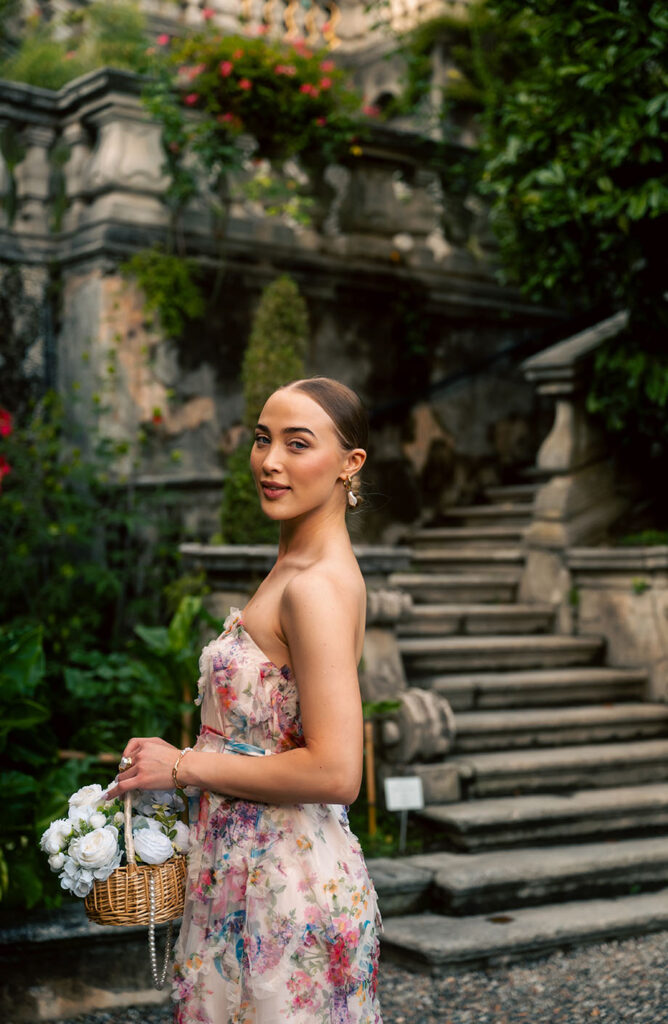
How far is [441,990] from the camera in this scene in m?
4.11

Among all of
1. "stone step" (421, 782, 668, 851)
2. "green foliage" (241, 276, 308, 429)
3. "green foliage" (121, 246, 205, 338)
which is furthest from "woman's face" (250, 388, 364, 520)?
"green foliage" (121, 246, 205, 338)

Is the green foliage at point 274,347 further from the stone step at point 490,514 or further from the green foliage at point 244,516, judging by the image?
the stone step at point 490,514

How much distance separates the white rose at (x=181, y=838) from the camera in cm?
212

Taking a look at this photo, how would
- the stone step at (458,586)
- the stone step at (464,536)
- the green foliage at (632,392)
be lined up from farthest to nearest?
the stone step at (464,536) < the stone step at (458,586) < the green foliage at (632,392)

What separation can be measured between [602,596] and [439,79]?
5.74m

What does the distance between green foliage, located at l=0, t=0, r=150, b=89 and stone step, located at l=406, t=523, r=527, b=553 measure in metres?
4.29

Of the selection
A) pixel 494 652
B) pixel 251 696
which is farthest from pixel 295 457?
pixel 494 652

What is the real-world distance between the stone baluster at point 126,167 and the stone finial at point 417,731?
141 inches

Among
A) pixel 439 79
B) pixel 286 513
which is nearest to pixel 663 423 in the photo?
pixel 439 79

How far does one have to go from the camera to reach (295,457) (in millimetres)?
2027

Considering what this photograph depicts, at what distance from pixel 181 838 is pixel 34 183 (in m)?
6.40

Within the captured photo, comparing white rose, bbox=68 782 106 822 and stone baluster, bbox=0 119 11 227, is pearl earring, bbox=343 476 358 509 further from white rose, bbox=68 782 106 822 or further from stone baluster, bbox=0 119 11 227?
stone baluster, bbox=0 119 11 227

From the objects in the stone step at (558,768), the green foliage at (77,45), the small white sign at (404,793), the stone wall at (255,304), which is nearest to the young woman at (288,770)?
the small white sign at (404,793)

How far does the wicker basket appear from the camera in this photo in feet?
6.70
